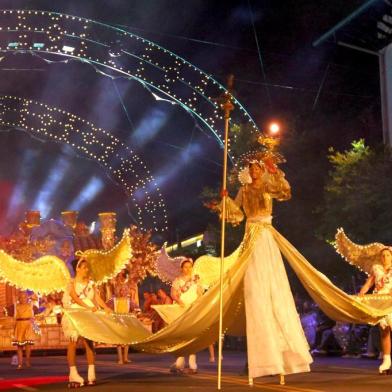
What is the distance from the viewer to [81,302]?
10.9 metres

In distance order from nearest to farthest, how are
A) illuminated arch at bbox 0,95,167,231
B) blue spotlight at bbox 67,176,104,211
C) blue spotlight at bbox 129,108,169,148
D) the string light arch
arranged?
the string light arch < illuminated arch at bbox 0,95,167,231 < blue spotlight at bbox 129,108,169,148 < blue spotlight at bbox 67,176,104,211

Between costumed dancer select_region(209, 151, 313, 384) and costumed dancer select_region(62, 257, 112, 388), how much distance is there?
196 centimetres

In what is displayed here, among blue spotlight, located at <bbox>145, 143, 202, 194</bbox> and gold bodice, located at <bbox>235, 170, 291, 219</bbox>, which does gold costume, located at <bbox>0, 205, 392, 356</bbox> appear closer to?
gold bodice, located at <bbox>235, 170, 291, 219</bbox>

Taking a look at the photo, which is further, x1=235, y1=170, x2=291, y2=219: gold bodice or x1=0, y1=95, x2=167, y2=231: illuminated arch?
x1=0, y1=95, x2=167, y2=231: illuminated arch

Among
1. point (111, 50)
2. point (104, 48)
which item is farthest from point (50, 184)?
point (111, 50)

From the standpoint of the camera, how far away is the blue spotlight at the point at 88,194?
44.2 m

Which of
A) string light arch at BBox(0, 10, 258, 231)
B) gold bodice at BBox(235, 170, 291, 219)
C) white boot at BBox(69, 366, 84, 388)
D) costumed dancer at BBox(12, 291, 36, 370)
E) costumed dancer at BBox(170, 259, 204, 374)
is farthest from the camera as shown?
string light arch at BBox(0, 10, 258, 231)

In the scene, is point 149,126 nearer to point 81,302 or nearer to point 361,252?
point 361,252

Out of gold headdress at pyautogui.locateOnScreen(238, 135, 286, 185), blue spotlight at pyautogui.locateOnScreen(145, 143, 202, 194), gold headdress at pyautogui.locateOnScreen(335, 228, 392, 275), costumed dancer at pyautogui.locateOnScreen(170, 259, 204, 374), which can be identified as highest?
blue spotlight at pyautogui.locateOnScreen(145, 143, 202, 194)

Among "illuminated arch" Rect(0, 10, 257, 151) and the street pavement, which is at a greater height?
"illuminated arch" Rect(0, 10, 257, 151)

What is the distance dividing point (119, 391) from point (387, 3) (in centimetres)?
1961

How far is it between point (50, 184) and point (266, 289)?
34.6 metres

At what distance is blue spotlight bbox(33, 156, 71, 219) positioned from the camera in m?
43.6

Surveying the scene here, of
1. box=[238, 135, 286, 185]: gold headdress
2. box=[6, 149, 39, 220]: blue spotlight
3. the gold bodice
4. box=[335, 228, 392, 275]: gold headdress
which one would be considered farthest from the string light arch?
box=[6, 149, 39, 220]: blue spotlight
